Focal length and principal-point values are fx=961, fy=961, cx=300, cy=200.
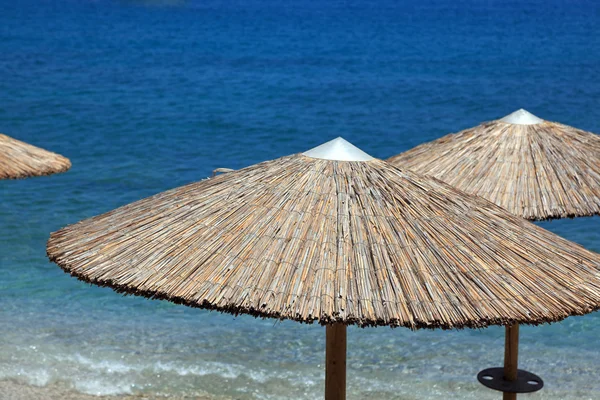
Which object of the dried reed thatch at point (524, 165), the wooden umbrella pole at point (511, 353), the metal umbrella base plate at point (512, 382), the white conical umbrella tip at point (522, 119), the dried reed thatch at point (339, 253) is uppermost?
the white conical umbrella tip at point (522, 119)

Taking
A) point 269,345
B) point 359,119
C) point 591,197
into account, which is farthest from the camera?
point 359,119

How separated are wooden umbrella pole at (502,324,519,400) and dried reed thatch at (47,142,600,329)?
184 cm

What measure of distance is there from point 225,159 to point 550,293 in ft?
46.6

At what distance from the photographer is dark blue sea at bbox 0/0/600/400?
25.6 ft

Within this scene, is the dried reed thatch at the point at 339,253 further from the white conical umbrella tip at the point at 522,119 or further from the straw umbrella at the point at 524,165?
the white conical umbrella tip at the point at 522,119

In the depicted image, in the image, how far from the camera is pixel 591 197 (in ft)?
17.0

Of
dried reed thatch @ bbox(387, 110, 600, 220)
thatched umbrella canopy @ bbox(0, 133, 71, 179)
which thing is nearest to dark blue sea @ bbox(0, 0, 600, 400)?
thatched umbrella canopy @ bbox(0, 133, 71, 179)

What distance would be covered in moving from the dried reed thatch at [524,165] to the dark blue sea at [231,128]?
2510 millimetres

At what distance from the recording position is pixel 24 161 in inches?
252

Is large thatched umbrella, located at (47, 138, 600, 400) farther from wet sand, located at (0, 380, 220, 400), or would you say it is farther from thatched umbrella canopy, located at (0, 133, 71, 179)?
wet sand, located at (0, 380, 220, 400)

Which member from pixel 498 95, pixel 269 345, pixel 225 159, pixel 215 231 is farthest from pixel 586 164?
pixel 498 95

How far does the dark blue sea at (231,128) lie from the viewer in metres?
7.81

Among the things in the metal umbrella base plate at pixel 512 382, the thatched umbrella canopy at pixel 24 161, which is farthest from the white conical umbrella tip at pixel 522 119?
the thatched umbrella canopy at pixel 24 161

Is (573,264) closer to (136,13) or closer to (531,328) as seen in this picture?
(531,328)
